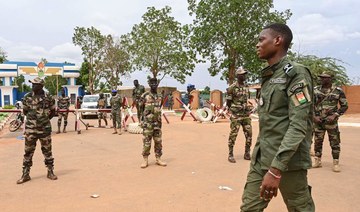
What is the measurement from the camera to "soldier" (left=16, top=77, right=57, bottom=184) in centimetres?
550

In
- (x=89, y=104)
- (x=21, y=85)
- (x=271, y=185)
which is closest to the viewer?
(x=271, y=185)

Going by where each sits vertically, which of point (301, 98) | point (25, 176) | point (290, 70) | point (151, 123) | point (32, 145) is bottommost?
point (25, 176)

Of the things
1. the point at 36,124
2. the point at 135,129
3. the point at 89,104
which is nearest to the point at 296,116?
the point at 36,124

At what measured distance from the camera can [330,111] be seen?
5.96 metres

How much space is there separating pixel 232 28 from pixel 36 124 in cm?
1969

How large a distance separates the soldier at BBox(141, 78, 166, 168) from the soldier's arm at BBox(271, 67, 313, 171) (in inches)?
173

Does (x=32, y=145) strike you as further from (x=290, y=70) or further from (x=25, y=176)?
(x=290, y=70)

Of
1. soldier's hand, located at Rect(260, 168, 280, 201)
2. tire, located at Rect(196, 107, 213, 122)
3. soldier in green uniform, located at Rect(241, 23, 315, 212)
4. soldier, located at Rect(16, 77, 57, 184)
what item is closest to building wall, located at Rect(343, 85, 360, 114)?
tire, located at Rect(196, 107, 213, 122)

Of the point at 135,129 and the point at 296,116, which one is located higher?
the point at 296,116

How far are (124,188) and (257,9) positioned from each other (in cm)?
2103

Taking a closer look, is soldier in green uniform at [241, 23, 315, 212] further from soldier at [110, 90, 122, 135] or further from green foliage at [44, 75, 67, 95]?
green foliage at [44, 75, 67, 95]

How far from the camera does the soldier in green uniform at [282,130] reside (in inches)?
86.4

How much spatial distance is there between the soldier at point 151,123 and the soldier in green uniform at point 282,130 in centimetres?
403

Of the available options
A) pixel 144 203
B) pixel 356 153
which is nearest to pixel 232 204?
pixel 144 203
